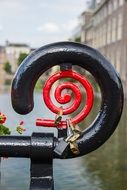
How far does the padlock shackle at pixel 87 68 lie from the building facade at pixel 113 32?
36.6 meters

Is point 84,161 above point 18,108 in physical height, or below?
below

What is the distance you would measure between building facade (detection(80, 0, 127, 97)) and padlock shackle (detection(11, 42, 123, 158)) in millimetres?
36585

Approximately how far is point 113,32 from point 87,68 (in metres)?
48.4

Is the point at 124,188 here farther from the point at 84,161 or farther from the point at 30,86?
the point at 30,86

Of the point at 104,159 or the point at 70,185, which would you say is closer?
the point at 70,185

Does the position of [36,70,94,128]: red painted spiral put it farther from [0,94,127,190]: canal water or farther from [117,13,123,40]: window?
[117,13,123,40]: window

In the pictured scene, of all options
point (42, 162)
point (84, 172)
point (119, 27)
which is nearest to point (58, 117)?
point (42, 162)

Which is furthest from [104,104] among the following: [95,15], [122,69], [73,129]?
[95,15]

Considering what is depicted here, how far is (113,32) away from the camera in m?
52.0

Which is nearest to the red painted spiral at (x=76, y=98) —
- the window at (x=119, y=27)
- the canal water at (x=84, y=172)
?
the canal water at (x=84, y=172)

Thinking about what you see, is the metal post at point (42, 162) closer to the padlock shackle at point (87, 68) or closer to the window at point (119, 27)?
the padlock shackle at point (87, 68)

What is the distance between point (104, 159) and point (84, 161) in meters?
0.60

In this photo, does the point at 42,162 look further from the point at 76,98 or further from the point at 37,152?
the point at 76,98

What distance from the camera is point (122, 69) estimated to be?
149ft
